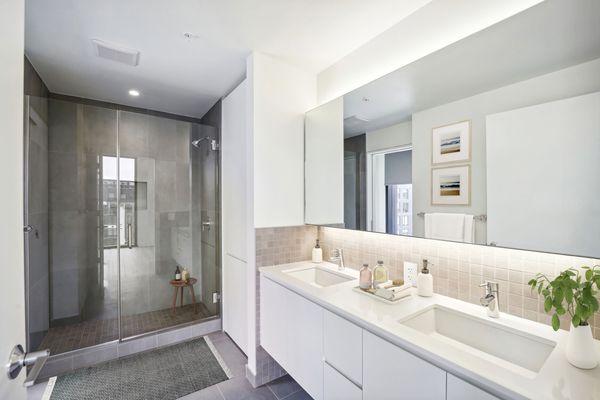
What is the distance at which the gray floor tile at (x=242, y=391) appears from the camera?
1.91 m

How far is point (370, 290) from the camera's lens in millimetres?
1487

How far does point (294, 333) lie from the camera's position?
1630 mm

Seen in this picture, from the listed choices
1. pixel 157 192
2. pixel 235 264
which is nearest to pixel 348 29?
pixel 235 264

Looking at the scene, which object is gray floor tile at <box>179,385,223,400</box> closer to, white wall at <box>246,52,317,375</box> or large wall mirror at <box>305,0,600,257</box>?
white wall at <box>246,52,317,375</box>

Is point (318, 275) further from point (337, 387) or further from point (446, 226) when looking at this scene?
point (446, 226)

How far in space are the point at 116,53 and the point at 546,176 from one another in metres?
2.65

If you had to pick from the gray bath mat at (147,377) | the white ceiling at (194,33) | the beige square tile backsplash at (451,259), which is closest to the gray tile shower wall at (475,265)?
the beige square tile backsplash at (451,259)

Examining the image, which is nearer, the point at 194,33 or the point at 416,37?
the point at 416,37

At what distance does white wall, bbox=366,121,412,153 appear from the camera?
1581mm

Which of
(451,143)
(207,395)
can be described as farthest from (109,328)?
(451,143)

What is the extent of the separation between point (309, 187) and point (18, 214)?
169 centimetres

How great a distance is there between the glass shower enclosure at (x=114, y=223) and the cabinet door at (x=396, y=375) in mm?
2131

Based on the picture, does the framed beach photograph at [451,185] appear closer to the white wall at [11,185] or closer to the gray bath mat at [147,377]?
the white wall at [11,185]

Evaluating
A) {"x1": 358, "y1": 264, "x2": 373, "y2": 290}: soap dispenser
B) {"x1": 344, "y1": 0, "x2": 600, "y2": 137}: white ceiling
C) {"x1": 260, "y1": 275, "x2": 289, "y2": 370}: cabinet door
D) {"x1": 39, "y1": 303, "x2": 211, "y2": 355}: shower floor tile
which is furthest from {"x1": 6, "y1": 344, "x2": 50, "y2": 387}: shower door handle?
{"x1": 39, "y1": 303, "x2": 211, "y2": 355}: shower floor tile
